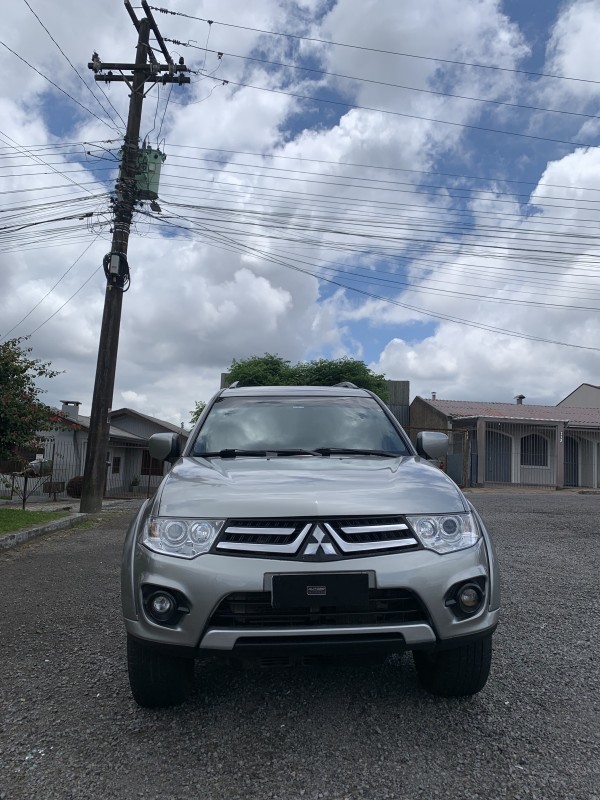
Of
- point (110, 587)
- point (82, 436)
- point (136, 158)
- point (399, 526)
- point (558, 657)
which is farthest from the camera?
point (82, 436)

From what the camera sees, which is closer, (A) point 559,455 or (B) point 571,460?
(A) point 559,455

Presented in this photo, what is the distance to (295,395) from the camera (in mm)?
4645

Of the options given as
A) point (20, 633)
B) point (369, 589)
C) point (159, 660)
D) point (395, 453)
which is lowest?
point (20, 633)

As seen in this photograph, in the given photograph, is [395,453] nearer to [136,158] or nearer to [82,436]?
[136,158]

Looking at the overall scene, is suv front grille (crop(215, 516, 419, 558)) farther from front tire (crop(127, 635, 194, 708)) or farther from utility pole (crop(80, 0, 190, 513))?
utility pole (crop(80, 0, 190, 513))

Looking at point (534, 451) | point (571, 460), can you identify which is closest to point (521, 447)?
point (534, 451)

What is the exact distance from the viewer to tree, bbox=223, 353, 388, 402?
30377mm

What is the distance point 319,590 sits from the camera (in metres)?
2.62

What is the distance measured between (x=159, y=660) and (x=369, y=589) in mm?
1027

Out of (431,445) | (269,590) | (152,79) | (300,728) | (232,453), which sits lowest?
(300,728)

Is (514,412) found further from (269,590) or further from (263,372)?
(269,590)

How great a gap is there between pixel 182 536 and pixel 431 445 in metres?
1.94

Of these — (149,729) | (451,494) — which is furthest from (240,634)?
(451,494)

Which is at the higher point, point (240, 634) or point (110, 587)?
point (240, 634)
